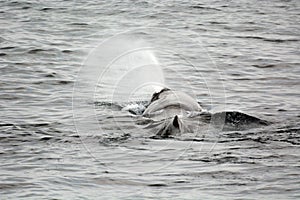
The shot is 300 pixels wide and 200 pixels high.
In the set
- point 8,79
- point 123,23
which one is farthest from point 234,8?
point 8,79

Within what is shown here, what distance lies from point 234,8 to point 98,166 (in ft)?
54.6

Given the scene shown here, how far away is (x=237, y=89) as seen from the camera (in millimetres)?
15320

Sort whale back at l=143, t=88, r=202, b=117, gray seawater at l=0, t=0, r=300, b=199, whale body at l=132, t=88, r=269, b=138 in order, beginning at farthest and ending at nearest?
whale back at l=143, t=88, r=202, b=117, whale body at l=132, t=88, r=269, b=138, gray seawater at l=0, t=0, r=300, b=199

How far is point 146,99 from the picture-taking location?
46.2 ft

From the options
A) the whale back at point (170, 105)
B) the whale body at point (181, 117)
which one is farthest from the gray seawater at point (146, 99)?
the whale back at point (170, 105)

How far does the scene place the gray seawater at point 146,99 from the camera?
8703 mm

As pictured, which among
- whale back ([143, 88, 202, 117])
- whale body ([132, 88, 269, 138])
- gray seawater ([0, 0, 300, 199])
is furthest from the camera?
whale back ([143, 88, 202, 117])

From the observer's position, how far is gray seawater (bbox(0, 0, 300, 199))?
8.70m

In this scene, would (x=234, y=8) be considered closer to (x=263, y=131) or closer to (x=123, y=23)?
(x=123, y=23)

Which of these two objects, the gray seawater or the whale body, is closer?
the gray seawater

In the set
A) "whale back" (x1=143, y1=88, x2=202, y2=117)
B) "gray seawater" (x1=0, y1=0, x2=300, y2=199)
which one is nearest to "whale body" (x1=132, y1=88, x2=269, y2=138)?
"whale back" (x1=143, y1=88, x2=202, y2=117)

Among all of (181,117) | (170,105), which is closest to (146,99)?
(170,105)

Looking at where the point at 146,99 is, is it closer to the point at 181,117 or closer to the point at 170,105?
the point at 170,105

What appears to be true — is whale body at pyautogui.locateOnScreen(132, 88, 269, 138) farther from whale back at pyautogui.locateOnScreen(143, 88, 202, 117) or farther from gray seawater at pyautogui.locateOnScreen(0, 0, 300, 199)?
gray seawater at pyautogui.locateOnScreen(0, 0, 300, 199)
